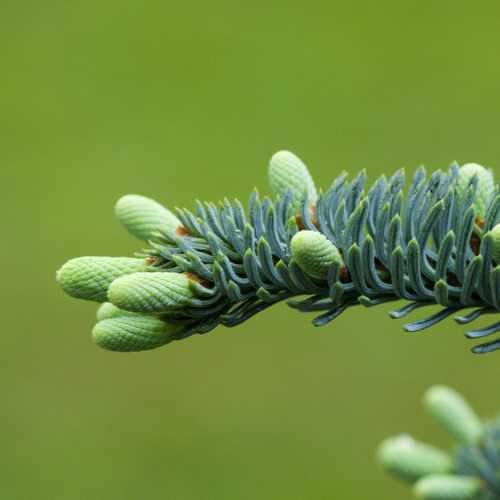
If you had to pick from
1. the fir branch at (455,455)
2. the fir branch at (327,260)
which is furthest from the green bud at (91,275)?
the fir branch at (455,455)

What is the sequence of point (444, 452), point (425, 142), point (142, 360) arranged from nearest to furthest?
point (444, 452), point (142, 360), point (425, 142)

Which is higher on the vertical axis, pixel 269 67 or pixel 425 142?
pixel 269 67

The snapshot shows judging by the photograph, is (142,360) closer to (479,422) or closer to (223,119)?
(223,119)

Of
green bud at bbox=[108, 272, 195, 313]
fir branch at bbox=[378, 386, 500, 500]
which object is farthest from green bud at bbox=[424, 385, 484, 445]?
green bud at bbox=[108, 272, 195, 313]

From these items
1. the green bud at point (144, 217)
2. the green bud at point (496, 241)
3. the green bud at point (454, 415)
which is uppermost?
the green bud at point (144, 217)

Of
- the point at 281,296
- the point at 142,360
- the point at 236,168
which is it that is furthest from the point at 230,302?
the point at 236,168

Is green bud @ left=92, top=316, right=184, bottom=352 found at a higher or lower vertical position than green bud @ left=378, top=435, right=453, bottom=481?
higher

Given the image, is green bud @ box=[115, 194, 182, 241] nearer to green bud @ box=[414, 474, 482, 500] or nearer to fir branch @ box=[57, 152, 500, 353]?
fir branch @ box=[57, 152, 500, 353]

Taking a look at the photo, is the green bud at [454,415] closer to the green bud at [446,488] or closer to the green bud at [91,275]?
the green bud at [446,488]
